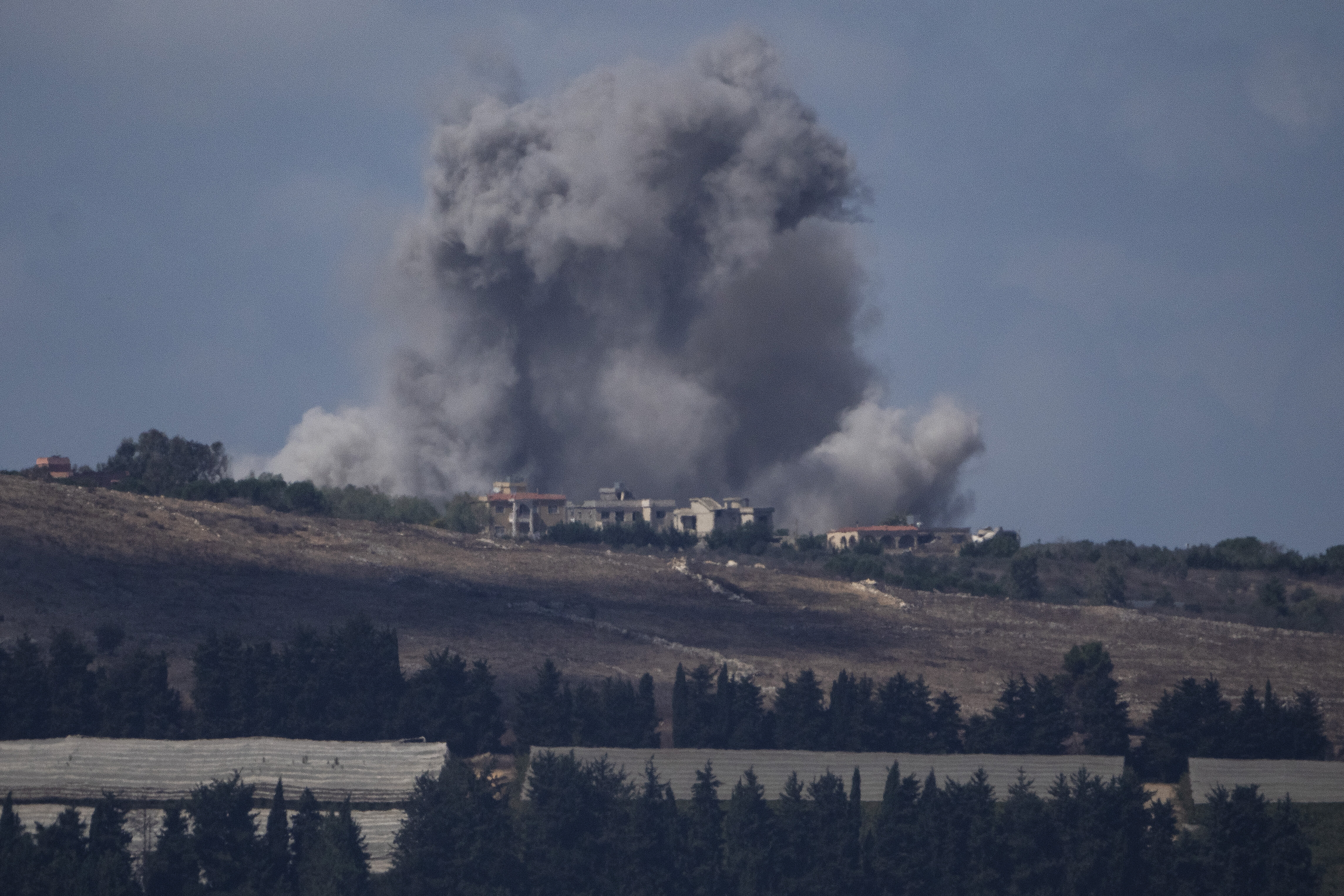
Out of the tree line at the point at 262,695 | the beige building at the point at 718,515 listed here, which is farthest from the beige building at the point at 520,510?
the tree line at the point at 262,695

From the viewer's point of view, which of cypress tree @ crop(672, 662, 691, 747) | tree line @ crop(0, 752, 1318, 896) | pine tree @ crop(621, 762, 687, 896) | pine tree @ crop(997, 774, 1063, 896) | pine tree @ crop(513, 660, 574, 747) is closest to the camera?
tree line @ crop(0, 752, 1318, 896)

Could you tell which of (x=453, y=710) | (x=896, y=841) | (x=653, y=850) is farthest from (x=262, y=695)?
(x=896, y=841)

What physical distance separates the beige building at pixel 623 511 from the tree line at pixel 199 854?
167 feet

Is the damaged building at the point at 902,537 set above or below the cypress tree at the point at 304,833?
above

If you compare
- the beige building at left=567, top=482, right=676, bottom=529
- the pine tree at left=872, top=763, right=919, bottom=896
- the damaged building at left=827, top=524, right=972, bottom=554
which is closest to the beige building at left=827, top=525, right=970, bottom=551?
the damaged building at left=827, top=524, right=972, bottom=554

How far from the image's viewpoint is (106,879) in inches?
908

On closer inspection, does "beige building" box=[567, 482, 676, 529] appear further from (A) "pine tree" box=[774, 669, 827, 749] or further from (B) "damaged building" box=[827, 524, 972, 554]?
(A) "pine tree" box=[774, 669, 827, 749]

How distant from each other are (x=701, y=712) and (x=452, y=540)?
25731 mm

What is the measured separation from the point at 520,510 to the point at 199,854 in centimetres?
4921

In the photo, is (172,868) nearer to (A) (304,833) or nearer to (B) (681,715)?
(A) (304,833)

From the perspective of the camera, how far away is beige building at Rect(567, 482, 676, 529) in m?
77.4

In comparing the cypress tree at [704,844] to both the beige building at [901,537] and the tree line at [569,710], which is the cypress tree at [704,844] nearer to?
the tree line at [569,710]

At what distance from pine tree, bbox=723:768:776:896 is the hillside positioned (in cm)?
1182

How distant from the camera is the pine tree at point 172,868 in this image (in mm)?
24203
